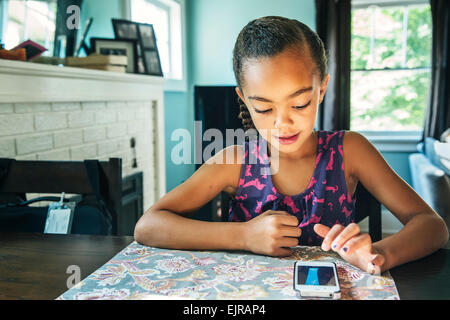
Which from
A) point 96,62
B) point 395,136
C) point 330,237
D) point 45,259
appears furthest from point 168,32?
point 330,237

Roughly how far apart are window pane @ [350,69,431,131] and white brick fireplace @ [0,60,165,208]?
2.17m

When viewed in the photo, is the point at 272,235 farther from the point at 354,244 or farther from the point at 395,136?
the point at 395,136

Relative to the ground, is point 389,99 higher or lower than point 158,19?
lower

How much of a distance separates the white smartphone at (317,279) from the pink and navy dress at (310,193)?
1.13 feet

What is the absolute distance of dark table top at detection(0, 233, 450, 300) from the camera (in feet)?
2.04

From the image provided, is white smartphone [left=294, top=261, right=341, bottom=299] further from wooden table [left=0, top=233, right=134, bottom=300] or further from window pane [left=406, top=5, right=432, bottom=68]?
window pane [left=406, top=5, right=432, bottom=68]

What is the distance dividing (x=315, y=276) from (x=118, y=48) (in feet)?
6.98

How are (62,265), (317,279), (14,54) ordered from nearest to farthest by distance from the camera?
(317,279)
(62,265)
(14,54)

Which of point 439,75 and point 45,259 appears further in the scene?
point 439,75

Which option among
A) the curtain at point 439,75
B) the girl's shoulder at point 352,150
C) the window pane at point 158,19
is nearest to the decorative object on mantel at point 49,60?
the window pane at point 158,19

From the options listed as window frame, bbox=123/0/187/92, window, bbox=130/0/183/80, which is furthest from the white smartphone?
window, bbox=130/0/183/80

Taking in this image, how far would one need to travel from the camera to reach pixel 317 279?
2.02ft

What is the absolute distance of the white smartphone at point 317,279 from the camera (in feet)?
1.90

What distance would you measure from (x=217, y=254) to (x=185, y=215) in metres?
0.26
